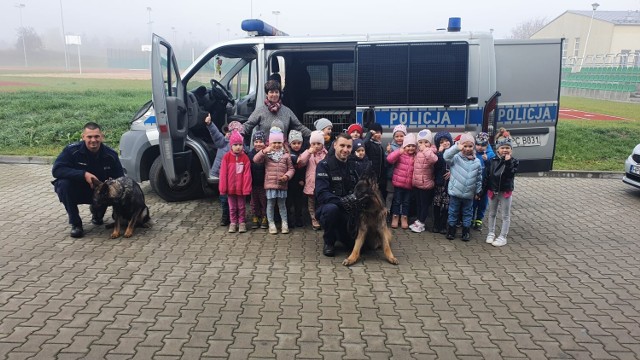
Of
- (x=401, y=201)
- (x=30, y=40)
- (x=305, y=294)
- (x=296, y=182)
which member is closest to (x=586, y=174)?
(x=401, y=201)

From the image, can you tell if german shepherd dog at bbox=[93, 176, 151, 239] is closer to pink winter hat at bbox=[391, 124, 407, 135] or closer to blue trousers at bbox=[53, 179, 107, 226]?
blue trousers at bbox=[53, 179, 107, 226]

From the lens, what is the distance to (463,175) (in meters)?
5.53

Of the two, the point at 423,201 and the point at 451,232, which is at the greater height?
the point at 423,201

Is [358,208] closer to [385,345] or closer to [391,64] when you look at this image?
[385,345]

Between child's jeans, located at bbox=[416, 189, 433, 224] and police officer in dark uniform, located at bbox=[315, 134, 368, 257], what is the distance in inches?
45.3

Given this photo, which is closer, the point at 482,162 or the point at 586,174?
the point at 482,162

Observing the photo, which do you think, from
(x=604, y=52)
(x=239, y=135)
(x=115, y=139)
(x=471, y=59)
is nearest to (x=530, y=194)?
(x=471, y=59)

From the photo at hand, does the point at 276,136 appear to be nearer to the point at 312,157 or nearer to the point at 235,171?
the point at 312,157

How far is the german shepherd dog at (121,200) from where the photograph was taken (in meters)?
5.54

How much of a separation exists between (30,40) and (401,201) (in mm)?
105395

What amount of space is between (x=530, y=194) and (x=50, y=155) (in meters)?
10.2

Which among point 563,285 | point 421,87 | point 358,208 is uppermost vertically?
point 421,87

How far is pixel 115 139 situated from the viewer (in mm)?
12602

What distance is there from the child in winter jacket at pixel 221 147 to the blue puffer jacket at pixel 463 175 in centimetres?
269
